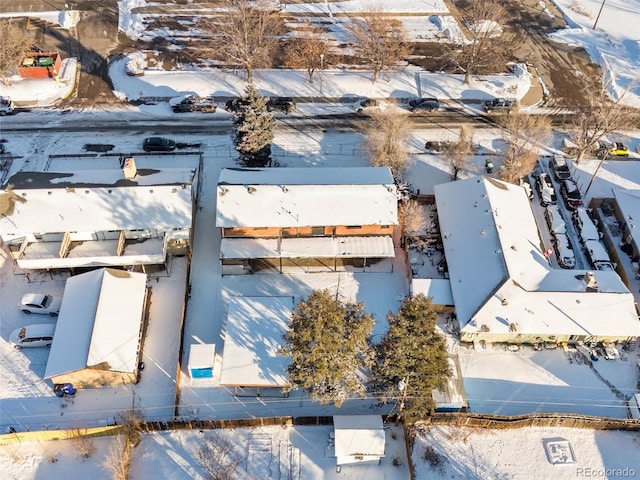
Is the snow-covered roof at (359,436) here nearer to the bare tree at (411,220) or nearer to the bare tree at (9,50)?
the bare tree at (411,220)

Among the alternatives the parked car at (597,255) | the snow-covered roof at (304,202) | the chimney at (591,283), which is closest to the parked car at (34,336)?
the snow-covered roof at (304,202)

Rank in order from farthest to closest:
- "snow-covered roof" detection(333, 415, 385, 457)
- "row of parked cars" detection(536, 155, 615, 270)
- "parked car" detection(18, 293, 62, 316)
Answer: "row of parked cars" detection(536, 155, 615, 270) < "parked car" detection(18, 293, 62, 316) < "snow-covered roof" detection(333, 415, 385, 457)

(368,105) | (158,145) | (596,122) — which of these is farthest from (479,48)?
(158,145)

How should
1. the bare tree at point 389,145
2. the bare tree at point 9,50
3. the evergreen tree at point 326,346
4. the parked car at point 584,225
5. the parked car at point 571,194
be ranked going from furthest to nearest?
the bare tree at point 9,50 → the parked car at point 571,194 → the bare tree at point 389,145 → the parked car at point 584,225 → the evergreen tree at point 326,346

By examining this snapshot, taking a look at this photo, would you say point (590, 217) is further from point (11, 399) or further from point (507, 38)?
point (11, 399)

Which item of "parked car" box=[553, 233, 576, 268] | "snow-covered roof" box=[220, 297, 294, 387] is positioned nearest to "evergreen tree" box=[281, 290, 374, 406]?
"snow-covered roof" box=[220, 297, 294, 387]

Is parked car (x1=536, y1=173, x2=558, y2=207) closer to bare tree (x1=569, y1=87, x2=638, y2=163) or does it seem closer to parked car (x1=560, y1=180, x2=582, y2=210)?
parked car (x1=560, y1=180, x2=582, y2=210)

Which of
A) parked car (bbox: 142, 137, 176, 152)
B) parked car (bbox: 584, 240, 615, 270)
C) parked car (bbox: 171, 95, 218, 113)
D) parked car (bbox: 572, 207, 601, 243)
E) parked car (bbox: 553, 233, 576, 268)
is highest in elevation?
parked car (bbox: 572, 207, 601, 243)
